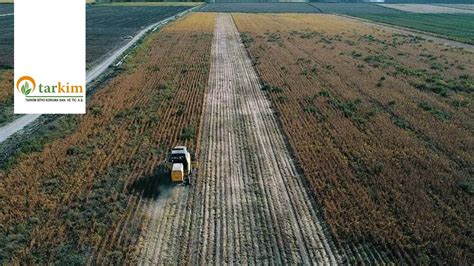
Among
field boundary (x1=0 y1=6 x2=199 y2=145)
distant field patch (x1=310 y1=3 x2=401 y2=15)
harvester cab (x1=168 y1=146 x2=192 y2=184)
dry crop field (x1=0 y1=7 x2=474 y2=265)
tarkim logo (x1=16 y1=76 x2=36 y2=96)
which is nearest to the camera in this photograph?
dry crop field (x1=0 y1=7 x2=474 y2=265)

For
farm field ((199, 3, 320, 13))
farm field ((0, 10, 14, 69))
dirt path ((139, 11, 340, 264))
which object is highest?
farm field ((199, 3, 320, 13))

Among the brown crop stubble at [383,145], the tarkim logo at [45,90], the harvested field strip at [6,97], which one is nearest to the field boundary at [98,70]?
the harvested field strip at [6,97]

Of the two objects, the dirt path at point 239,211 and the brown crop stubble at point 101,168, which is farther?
the brown crop stubble at point 101,168

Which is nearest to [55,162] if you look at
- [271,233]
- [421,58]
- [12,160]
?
[12,160]

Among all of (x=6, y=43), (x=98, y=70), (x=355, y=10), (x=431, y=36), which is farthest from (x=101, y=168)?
(x=355, y=10)

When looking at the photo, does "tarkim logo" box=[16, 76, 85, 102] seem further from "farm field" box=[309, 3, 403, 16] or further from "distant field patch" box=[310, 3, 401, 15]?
"distant field patch" box=[310, 3, 401, 15]

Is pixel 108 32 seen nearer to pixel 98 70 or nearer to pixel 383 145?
pixel 98 70

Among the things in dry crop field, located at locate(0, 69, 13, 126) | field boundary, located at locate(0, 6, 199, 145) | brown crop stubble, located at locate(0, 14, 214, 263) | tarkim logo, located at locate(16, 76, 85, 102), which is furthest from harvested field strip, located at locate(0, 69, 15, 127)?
brown crop stubble, located at locate(0, 14, 214, 263)

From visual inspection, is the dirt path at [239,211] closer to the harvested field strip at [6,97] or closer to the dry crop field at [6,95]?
the harvested field strip at [6,97]
